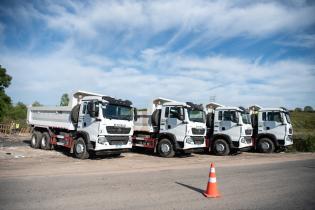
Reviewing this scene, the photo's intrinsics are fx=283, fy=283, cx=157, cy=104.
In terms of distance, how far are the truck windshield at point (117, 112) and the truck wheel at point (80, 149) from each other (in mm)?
A: 1745

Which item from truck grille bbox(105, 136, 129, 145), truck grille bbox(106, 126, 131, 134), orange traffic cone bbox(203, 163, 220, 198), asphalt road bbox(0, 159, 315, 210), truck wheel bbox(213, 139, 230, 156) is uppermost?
truck grille bbox(106, 126, 131, 134)

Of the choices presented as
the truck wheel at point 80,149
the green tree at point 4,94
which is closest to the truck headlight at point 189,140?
the truck wheel at point 80,149

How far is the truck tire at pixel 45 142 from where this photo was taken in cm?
1522

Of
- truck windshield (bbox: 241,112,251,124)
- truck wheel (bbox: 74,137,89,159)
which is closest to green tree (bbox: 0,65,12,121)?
truck wheel (bbox: 74,137,89,159)

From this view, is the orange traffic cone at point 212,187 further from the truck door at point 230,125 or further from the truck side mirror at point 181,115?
the truck door at point 230,125

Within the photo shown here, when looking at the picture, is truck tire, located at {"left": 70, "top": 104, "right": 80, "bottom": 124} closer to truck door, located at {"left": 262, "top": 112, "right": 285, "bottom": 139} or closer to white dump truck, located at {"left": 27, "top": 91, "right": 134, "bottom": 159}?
white dump truck, located at {"left": 27, "top": 91, "right": 134, "bottom": 159}

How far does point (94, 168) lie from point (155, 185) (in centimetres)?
363

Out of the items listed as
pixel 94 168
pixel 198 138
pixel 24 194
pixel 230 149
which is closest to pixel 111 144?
pixel 94 168

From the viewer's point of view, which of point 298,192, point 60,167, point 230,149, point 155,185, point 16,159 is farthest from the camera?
point 230,149

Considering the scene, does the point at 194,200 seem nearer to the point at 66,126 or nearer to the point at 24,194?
the point at 24,194

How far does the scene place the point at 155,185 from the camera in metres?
7.52

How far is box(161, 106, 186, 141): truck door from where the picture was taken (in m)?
13.9

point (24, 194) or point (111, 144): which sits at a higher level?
point (111, 144)

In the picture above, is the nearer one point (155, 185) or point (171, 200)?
point (171, 200)
